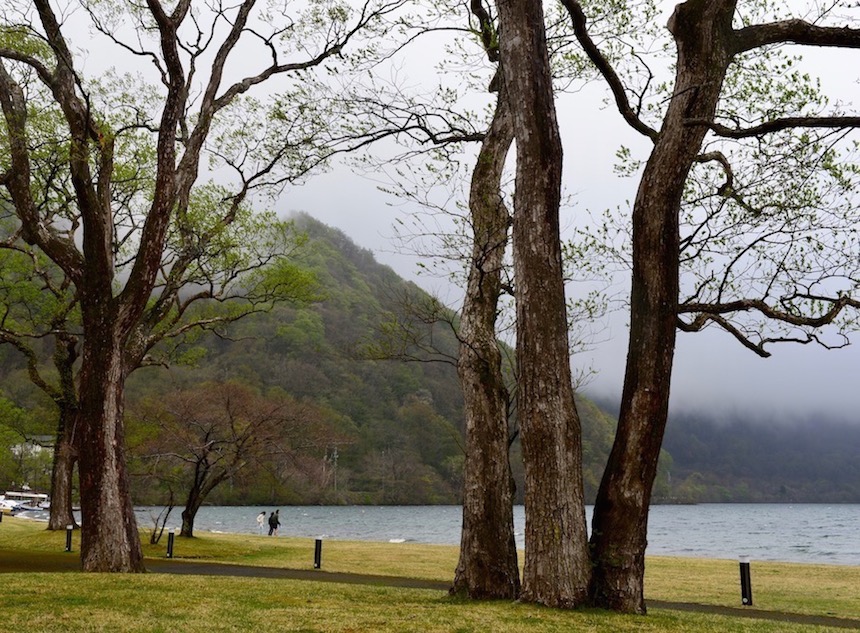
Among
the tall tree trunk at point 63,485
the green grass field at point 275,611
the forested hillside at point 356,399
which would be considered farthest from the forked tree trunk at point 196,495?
the forested hillside at point 356,399

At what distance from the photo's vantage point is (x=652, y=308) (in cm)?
929

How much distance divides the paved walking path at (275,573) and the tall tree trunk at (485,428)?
4.86 meters

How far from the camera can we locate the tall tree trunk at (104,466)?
1346 cm

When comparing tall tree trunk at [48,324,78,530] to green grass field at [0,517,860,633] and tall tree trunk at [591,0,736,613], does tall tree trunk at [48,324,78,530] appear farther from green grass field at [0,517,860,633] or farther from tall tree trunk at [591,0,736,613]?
tall tree trunk at [591,0,736,613]

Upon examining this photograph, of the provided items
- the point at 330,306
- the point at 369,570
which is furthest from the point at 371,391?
the point at 369,570

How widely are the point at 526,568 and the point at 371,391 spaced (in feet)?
345

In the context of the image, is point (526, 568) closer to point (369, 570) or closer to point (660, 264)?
point (660, 264)

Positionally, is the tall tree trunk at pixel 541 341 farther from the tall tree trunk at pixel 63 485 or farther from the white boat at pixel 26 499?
the white boat at pixel 26 499

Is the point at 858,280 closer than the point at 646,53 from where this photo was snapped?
Yes

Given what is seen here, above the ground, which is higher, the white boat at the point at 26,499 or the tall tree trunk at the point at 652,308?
the tall tree trunk at the point at 652,308

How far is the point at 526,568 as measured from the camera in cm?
891

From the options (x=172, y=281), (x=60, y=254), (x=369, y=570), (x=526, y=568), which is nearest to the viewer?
(x=526, y=568)

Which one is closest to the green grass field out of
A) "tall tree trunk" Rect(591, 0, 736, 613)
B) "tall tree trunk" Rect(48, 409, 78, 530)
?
"tall tree trunk" Rect(591, 0, 736, 613)

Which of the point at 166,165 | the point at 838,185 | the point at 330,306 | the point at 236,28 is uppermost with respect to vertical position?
the point at 330,306
